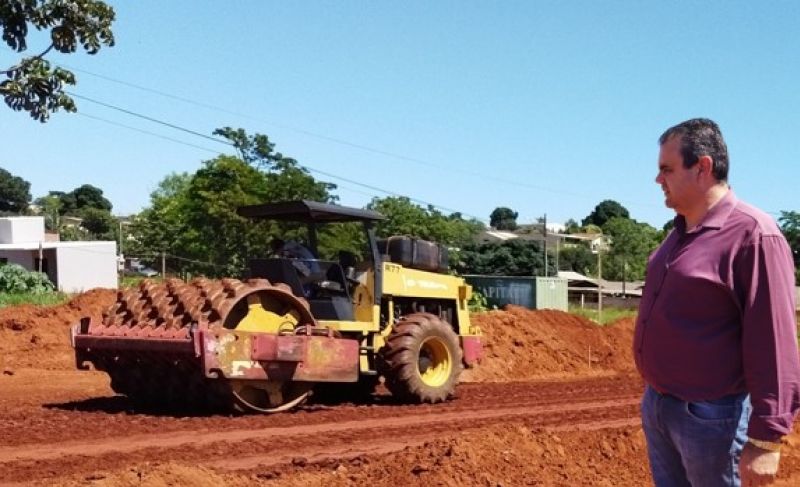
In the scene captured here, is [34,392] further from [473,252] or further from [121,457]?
[473,252]

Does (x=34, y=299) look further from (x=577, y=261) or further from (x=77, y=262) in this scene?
(x=577, y=261)

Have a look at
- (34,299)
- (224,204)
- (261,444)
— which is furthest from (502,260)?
(261,444)

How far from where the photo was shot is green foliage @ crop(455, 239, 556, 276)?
63625 mm

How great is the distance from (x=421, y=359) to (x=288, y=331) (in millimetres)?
2587

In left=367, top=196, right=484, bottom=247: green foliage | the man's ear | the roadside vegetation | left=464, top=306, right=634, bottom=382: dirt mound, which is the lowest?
left=464, top=306, right=634, bottom=382: dirt mound

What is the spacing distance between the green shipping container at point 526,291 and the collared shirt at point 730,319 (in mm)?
34270

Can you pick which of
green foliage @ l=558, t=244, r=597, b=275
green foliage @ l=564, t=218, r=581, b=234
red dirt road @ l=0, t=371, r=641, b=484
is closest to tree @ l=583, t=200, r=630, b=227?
green foliage @ l=564, t=218, r=581, b=234

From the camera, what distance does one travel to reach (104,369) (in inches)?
465

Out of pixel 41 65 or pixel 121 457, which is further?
pixel 41 65

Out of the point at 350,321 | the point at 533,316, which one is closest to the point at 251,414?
the point at 350,321

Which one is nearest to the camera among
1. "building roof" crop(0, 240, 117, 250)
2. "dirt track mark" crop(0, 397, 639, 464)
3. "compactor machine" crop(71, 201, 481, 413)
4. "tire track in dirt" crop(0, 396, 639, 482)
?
"tire track in dirt" crop(0, 396, 639, 482)

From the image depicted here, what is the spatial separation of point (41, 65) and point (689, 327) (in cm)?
1128

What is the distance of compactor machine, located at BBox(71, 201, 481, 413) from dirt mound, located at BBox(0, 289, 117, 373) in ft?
24.2

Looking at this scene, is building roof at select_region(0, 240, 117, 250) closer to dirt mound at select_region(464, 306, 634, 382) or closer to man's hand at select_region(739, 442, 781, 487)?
dirt mound at select_region(464, 306, 634, 382)
